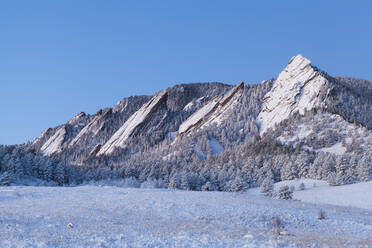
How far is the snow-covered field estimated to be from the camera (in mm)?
13641

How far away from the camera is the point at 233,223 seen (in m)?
19.2

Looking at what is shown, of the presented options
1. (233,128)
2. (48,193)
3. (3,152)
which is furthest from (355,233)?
(233,128)

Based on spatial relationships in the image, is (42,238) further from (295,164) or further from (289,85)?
(289,85)

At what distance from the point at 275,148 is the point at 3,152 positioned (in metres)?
76.4

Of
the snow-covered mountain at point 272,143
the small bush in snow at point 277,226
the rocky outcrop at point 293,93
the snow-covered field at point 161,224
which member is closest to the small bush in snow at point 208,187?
the snow-covered mountain at point 272,143

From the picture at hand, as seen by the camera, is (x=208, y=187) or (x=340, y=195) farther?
(x=208, y=187)

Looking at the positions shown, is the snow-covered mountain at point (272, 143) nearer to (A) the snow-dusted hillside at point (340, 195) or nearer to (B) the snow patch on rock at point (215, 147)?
(B) the snow patch on rock at point (215, 147)

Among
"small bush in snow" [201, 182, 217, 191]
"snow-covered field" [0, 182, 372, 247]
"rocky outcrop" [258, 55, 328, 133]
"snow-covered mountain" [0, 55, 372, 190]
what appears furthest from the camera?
"rocky outcrop" [258, 55, 328, 133]

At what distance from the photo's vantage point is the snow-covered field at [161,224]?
44.8 feet

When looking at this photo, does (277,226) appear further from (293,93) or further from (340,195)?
(293,93)

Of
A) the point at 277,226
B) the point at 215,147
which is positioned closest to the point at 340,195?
the point at 277,226

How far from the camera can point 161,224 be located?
1806 centimetres

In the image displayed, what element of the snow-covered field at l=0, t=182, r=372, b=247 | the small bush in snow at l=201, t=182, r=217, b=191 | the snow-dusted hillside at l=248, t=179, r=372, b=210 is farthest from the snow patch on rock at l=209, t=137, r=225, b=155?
the snow-covered field at l=0, t=182, r=372, b=247

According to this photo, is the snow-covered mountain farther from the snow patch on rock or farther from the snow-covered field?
the snow-covered field
